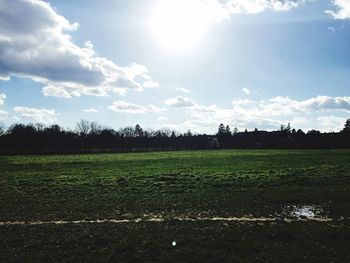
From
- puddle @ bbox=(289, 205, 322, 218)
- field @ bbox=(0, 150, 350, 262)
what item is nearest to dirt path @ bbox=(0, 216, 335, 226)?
field @ bbox=(0, 150, 350, 262)

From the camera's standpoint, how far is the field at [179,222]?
13.7 meters

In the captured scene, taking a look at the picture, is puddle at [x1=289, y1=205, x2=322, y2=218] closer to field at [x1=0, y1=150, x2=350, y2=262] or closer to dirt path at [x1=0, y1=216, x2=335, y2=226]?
field at [x1=0, y1=150, x2=350, y2=262]

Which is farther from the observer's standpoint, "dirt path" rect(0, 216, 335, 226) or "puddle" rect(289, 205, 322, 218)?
"puddle" rect(289, 205, 322, 218)

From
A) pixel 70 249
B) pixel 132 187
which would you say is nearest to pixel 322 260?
pixel 70 249

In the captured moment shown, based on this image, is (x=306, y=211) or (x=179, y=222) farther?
(x=306, y=211)

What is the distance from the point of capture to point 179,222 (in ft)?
61.4

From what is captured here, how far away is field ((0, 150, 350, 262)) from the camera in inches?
538

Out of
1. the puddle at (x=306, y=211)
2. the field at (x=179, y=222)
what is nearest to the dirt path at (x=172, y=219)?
the field at (x=179, y=222)

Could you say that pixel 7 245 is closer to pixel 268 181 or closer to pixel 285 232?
pixel 285 232

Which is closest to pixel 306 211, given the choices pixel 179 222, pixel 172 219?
pixel 179 222

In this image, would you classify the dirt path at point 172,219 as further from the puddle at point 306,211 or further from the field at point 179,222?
the puddle at point 306,211

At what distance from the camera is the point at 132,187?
3306 cm

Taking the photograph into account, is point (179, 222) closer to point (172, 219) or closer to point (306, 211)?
point (172, 219)

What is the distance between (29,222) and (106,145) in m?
166
